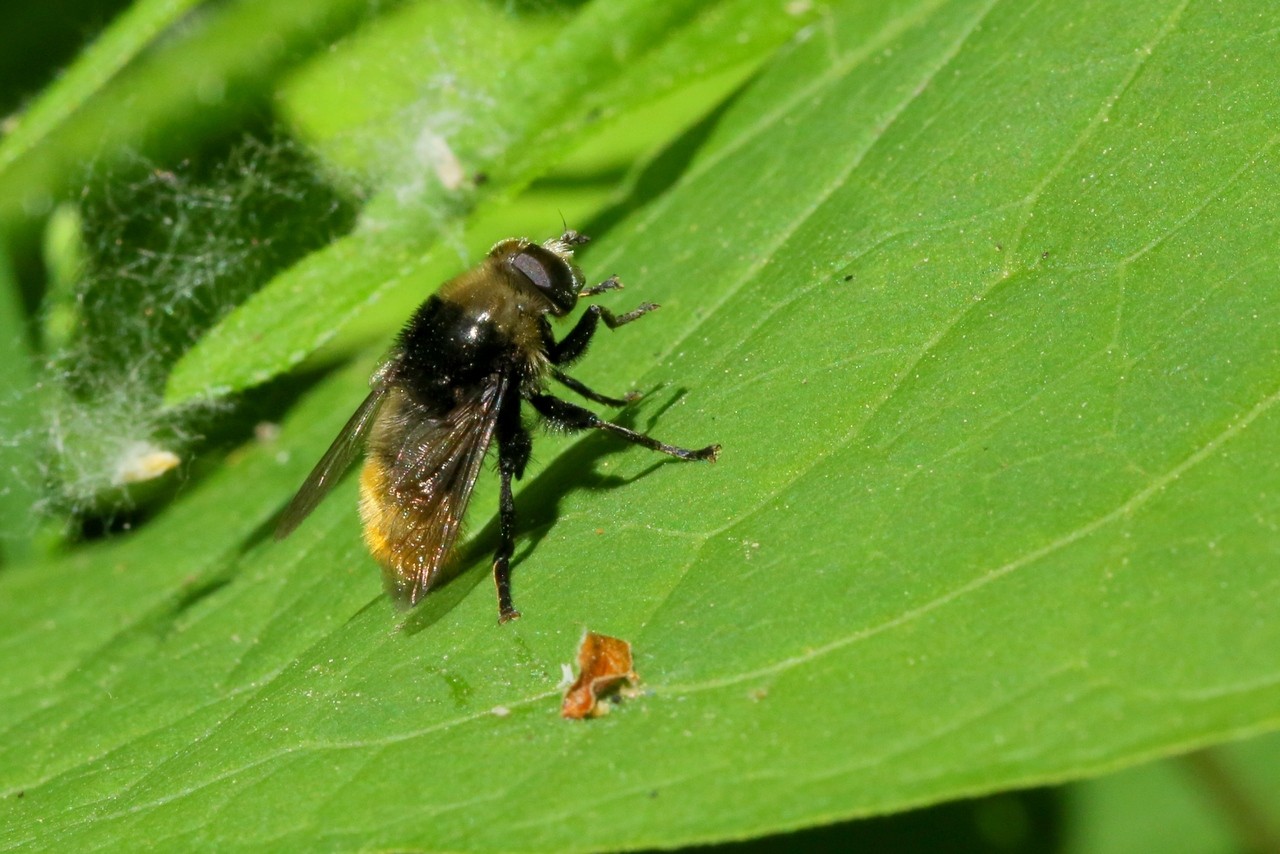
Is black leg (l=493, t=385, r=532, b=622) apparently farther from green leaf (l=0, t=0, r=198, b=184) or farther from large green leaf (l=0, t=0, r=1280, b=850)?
green leaf (l=0, t=0, r=198, b=184)

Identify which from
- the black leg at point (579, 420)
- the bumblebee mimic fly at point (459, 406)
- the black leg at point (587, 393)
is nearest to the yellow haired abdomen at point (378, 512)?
the bumblebee mimic fly at point (459, 406)

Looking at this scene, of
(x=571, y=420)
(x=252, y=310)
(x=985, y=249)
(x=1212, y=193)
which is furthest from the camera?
(x=252, y=310)

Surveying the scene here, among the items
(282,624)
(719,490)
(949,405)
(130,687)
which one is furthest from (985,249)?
(130,687)

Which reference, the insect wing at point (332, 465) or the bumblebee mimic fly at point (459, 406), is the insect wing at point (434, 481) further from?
the insect wing at point (332, 465)

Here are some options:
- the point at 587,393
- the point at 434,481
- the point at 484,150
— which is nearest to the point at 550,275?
the point at 587,393

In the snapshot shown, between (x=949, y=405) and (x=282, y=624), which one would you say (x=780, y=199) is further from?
(x=282, y=624)

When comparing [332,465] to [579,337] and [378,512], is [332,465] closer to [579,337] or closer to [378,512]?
[378,512]
